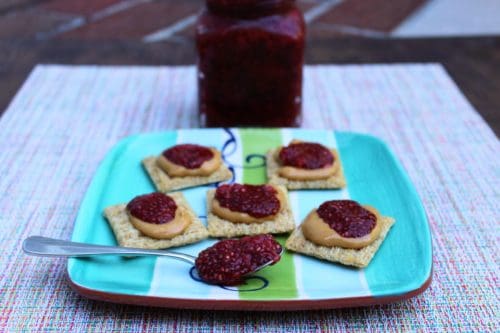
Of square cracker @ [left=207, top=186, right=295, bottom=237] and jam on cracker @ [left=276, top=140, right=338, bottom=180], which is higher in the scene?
square cracker @ [left=207, top=186, right=295, bottom=237]

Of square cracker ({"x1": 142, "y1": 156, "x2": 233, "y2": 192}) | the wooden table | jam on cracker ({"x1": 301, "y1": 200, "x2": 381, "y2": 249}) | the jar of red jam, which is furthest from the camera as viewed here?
the wooden table

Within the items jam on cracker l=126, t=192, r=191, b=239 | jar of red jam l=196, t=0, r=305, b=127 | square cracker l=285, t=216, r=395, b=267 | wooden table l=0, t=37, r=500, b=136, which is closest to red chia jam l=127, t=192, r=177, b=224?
jam on cracker l=126, t=192, r=191, b=239

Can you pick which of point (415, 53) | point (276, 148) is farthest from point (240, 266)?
point (415, 53)

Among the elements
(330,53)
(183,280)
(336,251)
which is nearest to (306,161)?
(336,251)

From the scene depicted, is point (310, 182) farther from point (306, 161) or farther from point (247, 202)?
point (247, 202)

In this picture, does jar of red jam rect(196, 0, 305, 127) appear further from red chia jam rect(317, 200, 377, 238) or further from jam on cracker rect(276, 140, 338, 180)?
red chia jam rect(317, 200, 377, 238)

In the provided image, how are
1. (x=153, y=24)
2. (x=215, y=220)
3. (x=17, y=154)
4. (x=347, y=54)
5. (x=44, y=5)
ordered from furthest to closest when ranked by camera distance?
(x=44, y=5), (x=153, y=24), (x=347, y=54), (x=17, y=154), (x=215, y=220)

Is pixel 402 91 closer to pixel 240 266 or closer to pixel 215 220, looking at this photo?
pixel 215 220
